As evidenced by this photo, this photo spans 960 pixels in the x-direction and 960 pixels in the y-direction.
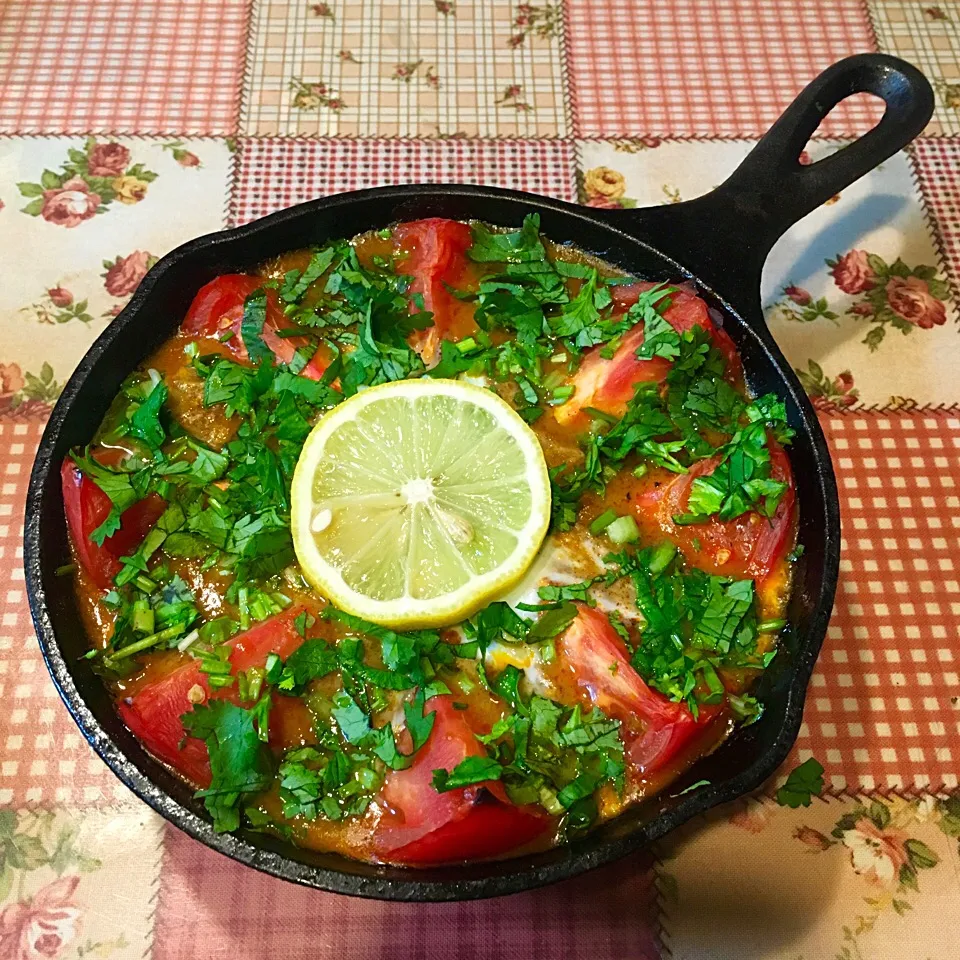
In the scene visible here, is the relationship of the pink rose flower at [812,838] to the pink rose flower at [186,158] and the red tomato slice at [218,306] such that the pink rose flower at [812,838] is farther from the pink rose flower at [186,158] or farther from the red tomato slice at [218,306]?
the pink rose flower at [186,158]

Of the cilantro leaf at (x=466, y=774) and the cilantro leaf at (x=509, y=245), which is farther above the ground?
the cilantro leaf at (x=509, y=245)

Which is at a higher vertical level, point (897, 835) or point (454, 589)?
point (454, 589)

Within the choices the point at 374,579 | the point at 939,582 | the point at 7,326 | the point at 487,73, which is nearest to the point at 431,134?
the point at 487,73

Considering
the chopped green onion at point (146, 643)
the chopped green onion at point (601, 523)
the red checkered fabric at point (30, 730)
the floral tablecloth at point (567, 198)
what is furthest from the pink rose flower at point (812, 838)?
the red checkered fabric at point (30, 730)

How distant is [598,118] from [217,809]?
7.53ft

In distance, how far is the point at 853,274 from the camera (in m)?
2.55

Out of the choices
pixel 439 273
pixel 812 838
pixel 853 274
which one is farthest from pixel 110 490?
pixel 853 274

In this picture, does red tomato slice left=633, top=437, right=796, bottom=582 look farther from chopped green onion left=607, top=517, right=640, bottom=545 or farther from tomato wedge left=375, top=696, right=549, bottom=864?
tomato wedge left=375, top=696, right=549, bottom=864

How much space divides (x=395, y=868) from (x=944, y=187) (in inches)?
99.6

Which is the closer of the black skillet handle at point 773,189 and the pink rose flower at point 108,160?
the black skillet handle at point 773,189

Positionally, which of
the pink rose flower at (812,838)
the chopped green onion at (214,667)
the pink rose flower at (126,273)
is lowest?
the pink rose flower at (812,838)

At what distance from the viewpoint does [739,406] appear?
1.92 meters

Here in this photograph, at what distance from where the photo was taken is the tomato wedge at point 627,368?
1.86 m

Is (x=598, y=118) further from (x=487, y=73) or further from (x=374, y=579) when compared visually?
(x=374, y=579)
